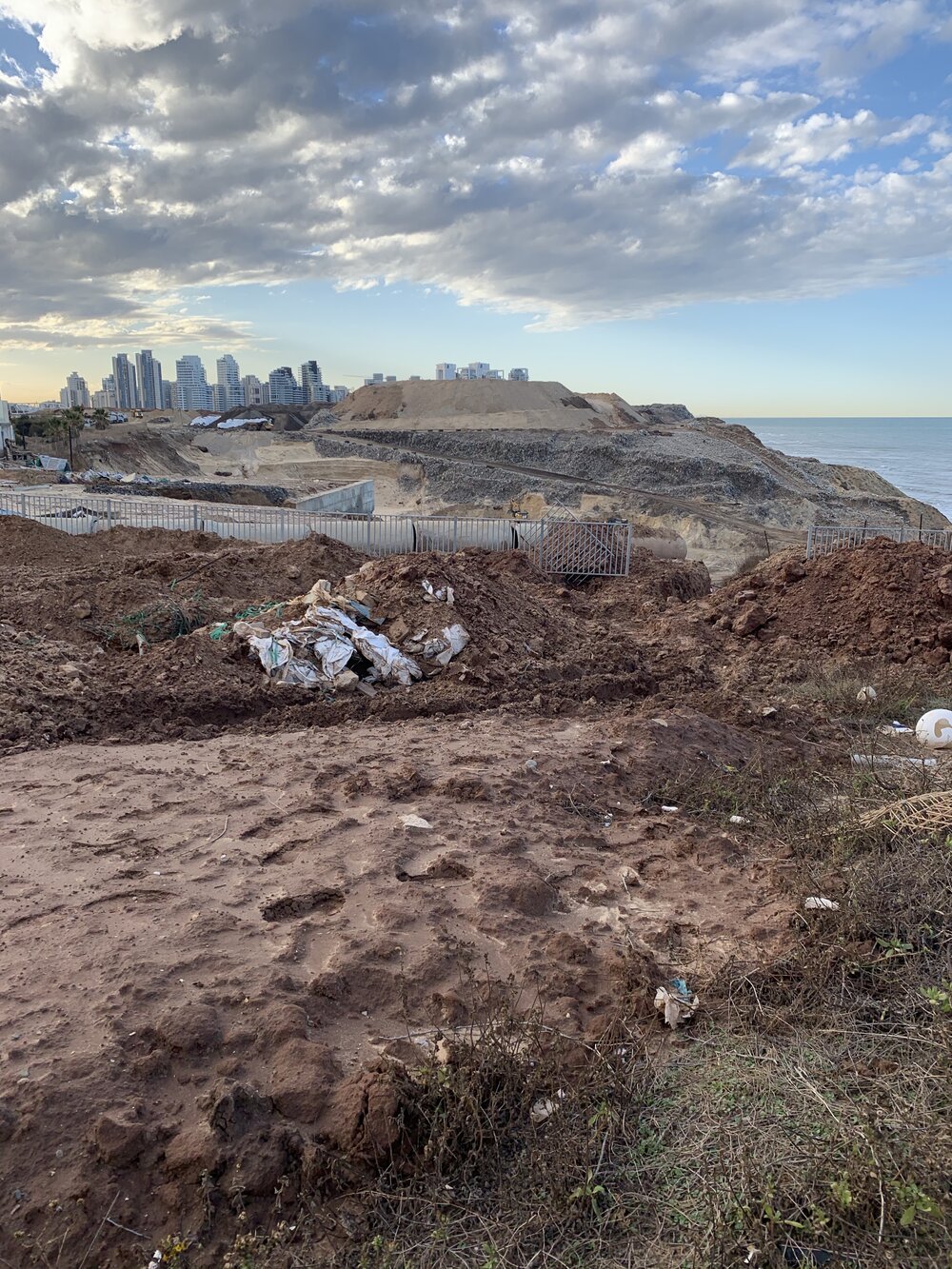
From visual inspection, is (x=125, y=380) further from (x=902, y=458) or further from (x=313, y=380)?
(x=902, y=458)

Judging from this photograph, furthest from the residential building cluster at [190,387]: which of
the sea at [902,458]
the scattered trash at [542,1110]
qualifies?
the scattered trash at [542,1110]

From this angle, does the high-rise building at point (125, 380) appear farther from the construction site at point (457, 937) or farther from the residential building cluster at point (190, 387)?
the construction site at point (457, 937)

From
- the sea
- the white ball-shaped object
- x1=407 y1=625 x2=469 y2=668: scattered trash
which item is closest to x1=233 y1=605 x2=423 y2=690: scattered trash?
x1=407 y1=625 x2=469 y2=668: scattered trash

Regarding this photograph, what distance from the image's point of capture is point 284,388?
162750 millimetres

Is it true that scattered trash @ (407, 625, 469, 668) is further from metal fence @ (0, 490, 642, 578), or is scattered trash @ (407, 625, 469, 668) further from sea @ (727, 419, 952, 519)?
sea @ (727, 419, 952, 519)

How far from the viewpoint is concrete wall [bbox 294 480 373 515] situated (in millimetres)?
31641

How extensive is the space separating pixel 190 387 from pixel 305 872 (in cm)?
18005

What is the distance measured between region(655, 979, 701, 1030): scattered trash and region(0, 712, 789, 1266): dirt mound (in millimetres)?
154

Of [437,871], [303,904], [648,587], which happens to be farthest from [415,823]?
[648,587]

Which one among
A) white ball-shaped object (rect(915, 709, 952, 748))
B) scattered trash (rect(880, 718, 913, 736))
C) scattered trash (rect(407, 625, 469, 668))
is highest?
scattered trash (rect(407, 625, 469, 668))

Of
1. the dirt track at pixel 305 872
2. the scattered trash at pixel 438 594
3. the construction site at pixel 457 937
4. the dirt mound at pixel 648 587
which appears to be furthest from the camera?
the dirt mound at pixel 648 587

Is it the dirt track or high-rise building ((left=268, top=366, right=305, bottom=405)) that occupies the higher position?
high-rise building ((left=268, top=366, right=305, bottom=405))

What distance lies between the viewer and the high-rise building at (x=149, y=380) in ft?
573

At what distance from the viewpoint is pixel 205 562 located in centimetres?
1548
